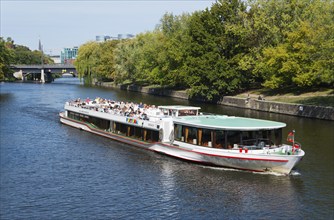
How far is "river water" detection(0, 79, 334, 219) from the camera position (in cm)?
2609

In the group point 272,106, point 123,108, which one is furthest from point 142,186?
point 272,106

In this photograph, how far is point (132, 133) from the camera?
4519cm

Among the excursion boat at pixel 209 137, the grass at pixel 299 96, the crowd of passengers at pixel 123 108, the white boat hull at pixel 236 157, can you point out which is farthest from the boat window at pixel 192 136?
the grass at pixel 299 96

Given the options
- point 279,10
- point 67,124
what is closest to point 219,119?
point 67,124

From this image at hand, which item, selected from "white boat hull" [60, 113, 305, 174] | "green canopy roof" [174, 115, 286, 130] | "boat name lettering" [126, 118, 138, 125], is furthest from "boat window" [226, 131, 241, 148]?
"boat name lettering" [126, 118, 138, 125]

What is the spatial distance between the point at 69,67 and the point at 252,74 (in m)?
110

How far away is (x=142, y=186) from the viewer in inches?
1212

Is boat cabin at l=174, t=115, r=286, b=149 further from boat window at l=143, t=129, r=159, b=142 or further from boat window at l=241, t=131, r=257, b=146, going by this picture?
boat window at l=143, t=129, r=159, b=142

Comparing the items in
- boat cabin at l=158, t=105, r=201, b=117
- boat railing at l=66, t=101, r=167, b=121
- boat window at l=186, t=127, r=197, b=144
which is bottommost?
boat window at l=186, t=127, r=197, b=144

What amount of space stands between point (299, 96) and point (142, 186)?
47.4 meters

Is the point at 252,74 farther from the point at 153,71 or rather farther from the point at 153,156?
the point at 153,156

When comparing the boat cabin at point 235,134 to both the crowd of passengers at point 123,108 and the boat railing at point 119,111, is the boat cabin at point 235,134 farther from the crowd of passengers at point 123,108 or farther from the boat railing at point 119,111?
the crowd of passengers at point 123,108

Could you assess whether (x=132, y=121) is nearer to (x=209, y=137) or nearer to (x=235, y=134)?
(x=209, y=137)

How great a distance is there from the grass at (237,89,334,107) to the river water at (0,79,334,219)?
2136 centimetres
